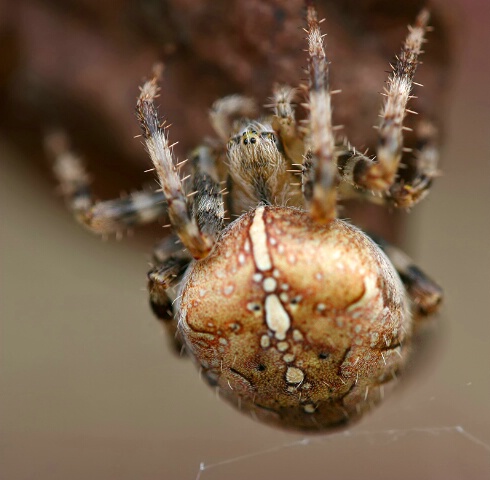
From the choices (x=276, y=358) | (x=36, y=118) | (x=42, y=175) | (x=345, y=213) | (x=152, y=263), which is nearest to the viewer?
(x=276, y=358)

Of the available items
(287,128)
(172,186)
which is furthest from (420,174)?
(172,186)

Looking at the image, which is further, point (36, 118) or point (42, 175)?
point (42, 175)

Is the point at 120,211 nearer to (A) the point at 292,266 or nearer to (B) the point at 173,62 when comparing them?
→ (B) the point at 173,62

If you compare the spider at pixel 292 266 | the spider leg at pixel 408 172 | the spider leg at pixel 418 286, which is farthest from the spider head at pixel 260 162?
the spider leg at pixel 418 286

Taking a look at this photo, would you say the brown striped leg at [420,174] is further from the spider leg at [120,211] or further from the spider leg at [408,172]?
the spider leg at [120,211]

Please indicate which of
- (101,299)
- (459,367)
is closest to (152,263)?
(101,299)

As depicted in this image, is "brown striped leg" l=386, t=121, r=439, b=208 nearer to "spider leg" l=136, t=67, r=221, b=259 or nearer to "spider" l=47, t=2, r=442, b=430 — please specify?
"spider" l=47, t=2, r=442, b=430

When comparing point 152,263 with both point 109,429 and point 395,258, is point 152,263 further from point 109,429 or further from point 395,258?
point 109,429
